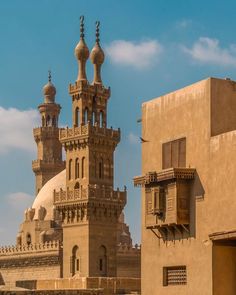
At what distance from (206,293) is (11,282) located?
3255cm

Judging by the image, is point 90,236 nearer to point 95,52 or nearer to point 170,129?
point 95,52

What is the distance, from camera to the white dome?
1908 inches

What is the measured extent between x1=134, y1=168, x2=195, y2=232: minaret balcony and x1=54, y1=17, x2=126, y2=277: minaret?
23634 mm

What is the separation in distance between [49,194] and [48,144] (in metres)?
5.64

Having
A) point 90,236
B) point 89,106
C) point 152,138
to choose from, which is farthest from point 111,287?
point 89,106

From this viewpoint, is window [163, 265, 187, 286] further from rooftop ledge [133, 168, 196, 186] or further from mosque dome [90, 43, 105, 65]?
mosque dome [90, 43, 105, 65]

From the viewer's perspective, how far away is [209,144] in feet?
50.4

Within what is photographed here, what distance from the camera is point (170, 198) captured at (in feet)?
51.8

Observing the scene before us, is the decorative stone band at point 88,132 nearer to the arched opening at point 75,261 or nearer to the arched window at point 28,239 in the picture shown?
the arched opening at point 75,261

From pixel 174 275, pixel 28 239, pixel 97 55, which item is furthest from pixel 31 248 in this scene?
pixel 174 275

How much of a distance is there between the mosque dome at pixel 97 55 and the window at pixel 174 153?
2620 centimetres

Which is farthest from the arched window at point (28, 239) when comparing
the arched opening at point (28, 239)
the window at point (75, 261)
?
the window at point (75, 261)

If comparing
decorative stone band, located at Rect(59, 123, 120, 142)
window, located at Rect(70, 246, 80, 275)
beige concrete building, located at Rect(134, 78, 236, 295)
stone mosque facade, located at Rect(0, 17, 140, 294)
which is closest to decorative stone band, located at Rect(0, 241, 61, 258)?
stone mosque facade, located at Rect(0, 17, 140, 294)

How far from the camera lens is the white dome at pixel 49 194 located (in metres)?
48.5
